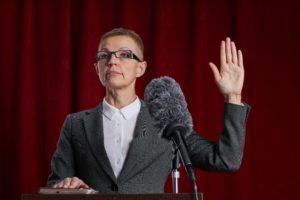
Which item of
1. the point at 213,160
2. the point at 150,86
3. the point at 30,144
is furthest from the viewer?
the point at 30,144

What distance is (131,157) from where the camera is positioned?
1.78 m

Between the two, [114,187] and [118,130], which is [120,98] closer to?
[118,130]

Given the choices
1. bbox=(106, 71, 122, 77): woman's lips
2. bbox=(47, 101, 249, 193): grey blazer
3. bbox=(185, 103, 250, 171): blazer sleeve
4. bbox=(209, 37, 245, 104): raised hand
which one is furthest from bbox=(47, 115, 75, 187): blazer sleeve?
bbox=(209, 37, 245, 104): raised hand

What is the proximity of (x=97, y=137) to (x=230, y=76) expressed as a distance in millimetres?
513

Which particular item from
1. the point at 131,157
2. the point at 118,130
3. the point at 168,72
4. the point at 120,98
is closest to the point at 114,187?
the point at 131,157

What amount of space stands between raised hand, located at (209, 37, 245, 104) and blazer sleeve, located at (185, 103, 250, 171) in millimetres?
30

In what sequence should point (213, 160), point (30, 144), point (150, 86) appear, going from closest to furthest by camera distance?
point (150, 86)
point (213, 160)
point (30, 144)

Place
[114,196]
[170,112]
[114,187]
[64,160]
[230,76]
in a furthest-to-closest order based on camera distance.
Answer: [64,160] < [114,187] < [230,76] < [170,112] < [114,196]

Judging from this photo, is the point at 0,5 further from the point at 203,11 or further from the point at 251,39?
the point at 251,39

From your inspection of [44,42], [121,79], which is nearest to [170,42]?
[44,42]

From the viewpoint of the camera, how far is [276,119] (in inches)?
112

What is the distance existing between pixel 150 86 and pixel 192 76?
1311 mm

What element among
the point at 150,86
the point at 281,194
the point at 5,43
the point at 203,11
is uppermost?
the point at 203,11

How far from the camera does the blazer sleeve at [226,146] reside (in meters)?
1.59
